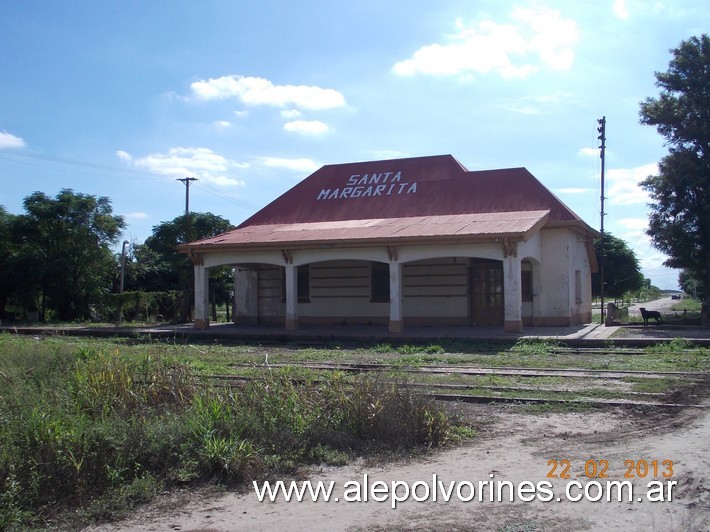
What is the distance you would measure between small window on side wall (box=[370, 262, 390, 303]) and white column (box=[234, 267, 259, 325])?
5.07m

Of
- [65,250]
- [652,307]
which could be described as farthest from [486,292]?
[652,307]

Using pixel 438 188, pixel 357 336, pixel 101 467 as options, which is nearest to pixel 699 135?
pixel 438 188

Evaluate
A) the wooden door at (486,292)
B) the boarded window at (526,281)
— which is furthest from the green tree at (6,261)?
the boarded window at (526,281)

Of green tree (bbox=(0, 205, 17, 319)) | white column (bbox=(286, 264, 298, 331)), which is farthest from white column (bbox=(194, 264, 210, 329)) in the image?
green tree (bbox=(0, 205, 17, 319))

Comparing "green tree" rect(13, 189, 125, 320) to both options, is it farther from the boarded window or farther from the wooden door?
the boarded window

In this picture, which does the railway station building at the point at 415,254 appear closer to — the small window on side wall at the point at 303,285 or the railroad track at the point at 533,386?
the small window on side wall at the point at 303,285

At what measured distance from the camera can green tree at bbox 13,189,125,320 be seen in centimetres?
3288

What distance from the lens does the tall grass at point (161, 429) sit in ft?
19.5

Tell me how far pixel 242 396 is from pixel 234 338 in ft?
48.9

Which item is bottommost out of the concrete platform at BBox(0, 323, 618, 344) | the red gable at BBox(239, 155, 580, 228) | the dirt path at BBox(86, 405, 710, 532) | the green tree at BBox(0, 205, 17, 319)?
the dirt path at BBox(86, 405, 710, 532)

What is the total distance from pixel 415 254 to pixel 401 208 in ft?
19.4

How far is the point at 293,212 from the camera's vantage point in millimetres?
Answer: 29172

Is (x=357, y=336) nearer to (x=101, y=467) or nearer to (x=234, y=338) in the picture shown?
(x=234, y=338)

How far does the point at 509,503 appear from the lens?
5.33 metres
